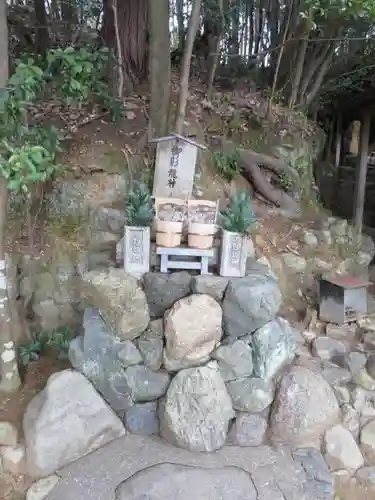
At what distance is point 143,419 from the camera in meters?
3.46

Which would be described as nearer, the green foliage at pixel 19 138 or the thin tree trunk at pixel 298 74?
the green foliage at pixel 19 138

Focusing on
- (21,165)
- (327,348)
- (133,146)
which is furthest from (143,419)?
(133,146)

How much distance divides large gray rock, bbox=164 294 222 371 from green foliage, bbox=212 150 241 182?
234cm

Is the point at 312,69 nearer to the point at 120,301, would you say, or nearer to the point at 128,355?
the point at 120,301

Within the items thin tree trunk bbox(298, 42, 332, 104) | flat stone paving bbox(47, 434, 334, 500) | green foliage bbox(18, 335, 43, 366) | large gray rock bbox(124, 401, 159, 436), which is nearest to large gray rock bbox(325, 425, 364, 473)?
flat stone paving bbox(47, 434, 334, 500)

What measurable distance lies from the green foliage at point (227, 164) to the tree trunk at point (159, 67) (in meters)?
0.87

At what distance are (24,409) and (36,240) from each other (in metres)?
1.51

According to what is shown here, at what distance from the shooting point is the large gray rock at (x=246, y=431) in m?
3.45

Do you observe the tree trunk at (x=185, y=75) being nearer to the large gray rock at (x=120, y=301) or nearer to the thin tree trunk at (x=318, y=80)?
the large gray rock at (x=120, y=301)

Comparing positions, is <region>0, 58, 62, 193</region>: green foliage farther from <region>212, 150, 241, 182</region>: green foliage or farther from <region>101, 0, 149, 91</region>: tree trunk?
<region>101, 0, 149, 91</region>: tree trunk

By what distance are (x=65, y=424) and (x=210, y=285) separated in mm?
1401

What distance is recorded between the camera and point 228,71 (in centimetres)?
765

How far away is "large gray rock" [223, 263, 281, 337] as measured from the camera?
3.38 metres

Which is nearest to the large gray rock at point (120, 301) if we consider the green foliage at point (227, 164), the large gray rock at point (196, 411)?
the large gray rock at point (196, 411)
